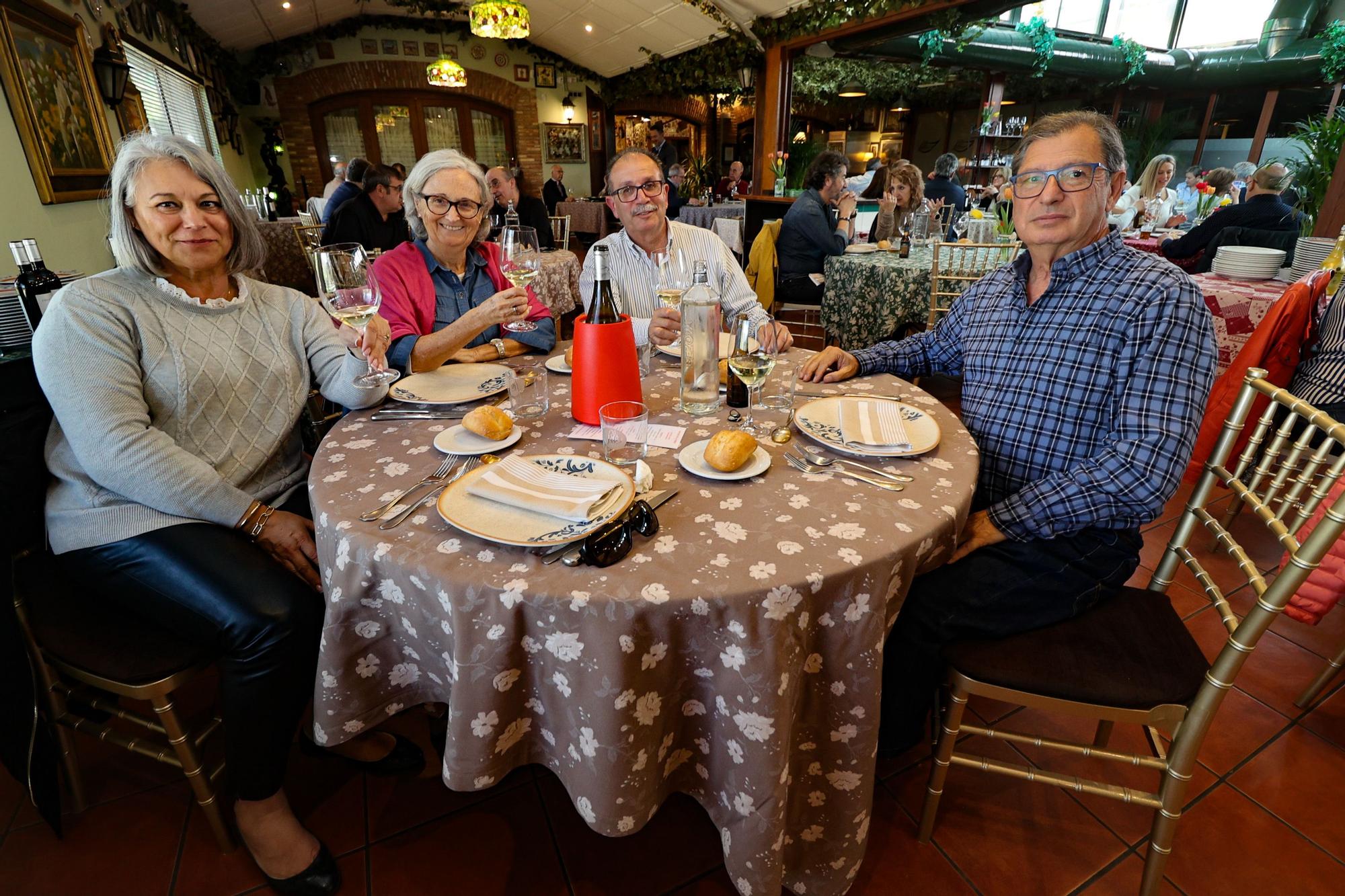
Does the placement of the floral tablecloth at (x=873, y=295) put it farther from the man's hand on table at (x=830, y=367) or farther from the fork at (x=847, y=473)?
the fork at (x=847, y=473)

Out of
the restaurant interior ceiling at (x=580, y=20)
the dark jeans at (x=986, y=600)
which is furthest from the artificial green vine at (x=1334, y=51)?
the dark jeans at (x=986, y=600)

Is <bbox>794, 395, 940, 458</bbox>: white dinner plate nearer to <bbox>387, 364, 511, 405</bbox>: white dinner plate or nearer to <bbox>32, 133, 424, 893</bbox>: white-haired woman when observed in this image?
<bbox>387, 364, 511, 405</bbox>: white dinner plate

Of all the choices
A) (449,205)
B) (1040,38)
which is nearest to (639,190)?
(449,205)

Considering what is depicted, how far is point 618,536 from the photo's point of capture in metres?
0.85

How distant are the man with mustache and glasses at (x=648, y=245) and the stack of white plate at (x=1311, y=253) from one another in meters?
2.32

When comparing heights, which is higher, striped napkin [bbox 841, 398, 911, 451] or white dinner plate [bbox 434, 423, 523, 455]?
striped napkin [bbox 841, 398, 911, 451]

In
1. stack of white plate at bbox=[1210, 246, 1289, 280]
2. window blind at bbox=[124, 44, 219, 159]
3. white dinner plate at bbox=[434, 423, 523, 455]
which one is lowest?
white dinner plate at bbox=[434, 423, 523, 455]

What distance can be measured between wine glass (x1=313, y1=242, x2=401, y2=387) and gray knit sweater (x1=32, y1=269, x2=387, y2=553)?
155 millimetres

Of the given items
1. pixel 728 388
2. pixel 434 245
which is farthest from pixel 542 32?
pixel 728 388

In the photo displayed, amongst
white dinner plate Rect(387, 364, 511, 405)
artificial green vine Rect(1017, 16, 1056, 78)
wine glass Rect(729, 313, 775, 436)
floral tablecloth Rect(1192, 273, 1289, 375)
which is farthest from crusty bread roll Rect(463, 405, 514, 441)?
artificial green vine Rect(1017, 16, 1056, 78)

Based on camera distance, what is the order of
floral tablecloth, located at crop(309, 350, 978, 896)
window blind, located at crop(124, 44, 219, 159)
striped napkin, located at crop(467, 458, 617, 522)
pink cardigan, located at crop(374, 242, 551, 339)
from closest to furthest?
floral tablecloth, located at crop(309, 350, 978, 896)
striped napkin, located at crop(467, 458, 617, 522)
pink cardigan, located at crop(374, 242, 551, 339)
window blind, located at crop(124, 44, 219, 159)

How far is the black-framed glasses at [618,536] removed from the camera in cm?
83

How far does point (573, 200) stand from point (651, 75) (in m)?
2.53

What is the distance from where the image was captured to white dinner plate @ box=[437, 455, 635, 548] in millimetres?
848
